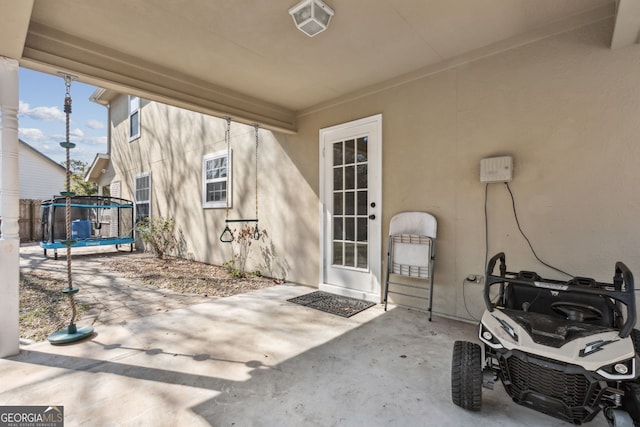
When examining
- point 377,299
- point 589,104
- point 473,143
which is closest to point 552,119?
point 589,104

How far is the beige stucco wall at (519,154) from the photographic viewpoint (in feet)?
7.50

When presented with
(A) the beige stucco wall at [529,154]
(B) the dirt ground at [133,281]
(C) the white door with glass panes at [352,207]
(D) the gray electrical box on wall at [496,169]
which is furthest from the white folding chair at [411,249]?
(B) the dirt ground at [133,281]

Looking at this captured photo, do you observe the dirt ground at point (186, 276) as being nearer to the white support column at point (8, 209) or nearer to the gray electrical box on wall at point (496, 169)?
the white support column at point (8, 209)

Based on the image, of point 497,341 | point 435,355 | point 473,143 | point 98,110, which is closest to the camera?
point 497,341

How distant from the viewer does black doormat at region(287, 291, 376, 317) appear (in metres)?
3.38

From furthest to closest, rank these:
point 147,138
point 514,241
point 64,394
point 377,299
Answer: point 147,138 → point 377,299 → point 514,241 → point 64,394

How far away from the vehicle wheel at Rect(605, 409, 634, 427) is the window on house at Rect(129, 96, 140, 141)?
1052 cm

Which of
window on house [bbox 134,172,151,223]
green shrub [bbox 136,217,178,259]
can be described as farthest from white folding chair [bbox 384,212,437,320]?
window on house [bbox 134,172,151,223]

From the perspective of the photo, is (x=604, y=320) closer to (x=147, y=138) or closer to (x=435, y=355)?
(x=435, y=355)

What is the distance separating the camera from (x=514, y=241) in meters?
2.71

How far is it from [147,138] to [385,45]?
7873 mm

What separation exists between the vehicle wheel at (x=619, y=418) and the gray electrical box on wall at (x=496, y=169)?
6.06 ft

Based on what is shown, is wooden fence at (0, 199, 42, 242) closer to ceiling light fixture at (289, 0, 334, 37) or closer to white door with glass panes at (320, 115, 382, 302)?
white door with glass panes at (320, 115, 382, 302)

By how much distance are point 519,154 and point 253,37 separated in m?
2.59
